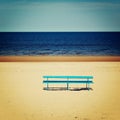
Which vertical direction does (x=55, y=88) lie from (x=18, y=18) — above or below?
below

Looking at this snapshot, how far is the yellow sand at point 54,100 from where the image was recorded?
11.0 feet

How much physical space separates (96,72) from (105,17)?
163 inches

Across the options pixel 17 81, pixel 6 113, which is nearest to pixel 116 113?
pixel 6 113

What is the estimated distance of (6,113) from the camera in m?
3.41

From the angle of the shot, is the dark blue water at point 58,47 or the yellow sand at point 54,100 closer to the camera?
the yellow sand at point 54,100

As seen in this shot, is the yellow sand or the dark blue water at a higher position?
the dark blue water

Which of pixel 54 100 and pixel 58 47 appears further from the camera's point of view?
pixel 58 47

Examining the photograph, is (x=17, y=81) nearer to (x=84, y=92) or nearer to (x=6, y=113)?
(x=84, y=92)

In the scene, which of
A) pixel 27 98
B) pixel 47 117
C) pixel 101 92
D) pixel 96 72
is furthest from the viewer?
pixel 96 72

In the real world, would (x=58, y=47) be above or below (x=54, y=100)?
above

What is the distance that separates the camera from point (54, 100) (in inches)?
156

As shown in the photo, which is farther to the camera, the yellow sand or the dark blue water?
the dark blue water

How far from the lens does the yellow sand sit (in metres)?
3.37

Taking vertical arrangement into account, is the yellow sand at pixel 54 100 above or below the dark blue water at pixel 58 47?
below
